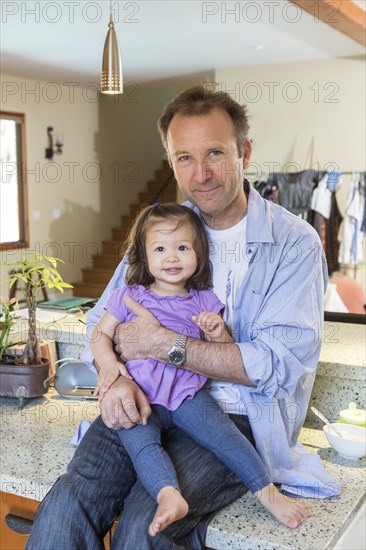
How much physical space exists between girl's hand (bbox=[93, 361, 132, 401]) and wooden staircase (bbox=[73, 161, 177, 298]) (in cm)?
634

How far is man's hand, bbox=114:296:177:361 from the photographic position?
4.75 ft

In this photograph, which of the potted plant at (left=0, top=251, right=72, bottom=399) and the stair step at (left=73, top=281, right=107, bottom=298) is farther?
the stair step at (left=73, top=281, right=107, bottom=298)

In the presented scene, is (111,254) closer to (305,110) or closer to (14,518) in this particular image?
(305,110)

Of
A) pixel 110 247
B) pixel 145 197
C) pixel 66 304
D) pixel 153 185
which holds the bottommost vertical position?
pixel 66 304

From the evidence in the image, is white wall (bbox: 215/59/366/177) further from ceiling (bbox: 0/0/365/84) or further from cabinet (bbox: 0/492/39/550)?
cabinet (bbox: 0/492/39/550)

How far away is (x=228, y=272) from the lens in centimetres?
158

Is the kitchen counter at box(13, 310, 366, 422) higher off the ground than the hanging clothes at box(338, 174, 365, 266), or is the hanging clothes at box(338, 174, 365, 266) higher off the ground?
the hanging clothes at box(338, 174, 365, 266)

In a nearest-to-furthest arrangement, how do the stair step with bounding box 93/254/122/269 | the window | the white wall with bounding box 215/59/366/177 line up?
1. the white wall with bounding box 215/59/366/177
2. the window
3. the stair step with bounding box 93/254/122/269


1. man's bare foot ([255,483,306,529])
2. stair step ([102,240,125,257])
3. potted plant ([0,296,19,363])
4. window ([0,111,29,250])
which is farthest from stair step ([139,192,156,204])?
man's bare foot ([255,483,306,529])

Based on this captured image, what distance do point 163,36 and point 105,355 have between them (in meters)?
4.21

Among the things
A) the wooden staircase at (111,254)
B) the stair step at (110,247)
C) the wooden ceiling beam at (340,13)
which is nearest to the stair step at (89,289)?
the wooden staircase at (111,254)

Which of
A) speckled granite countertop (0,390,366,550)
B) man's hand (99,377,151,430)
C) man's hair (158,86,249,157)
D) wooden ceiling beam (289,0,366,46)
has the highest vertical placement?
wooden ceiling beam (289,0,366,46)

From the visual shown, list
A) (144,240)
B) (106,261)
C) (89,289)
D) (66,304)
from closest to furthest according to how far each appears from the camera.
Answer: (144,240)
(66,304)
(89,289)
(106,261)

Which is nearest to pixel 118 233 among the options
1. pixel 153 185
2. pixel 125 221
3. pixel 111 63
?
pixel 125 221
